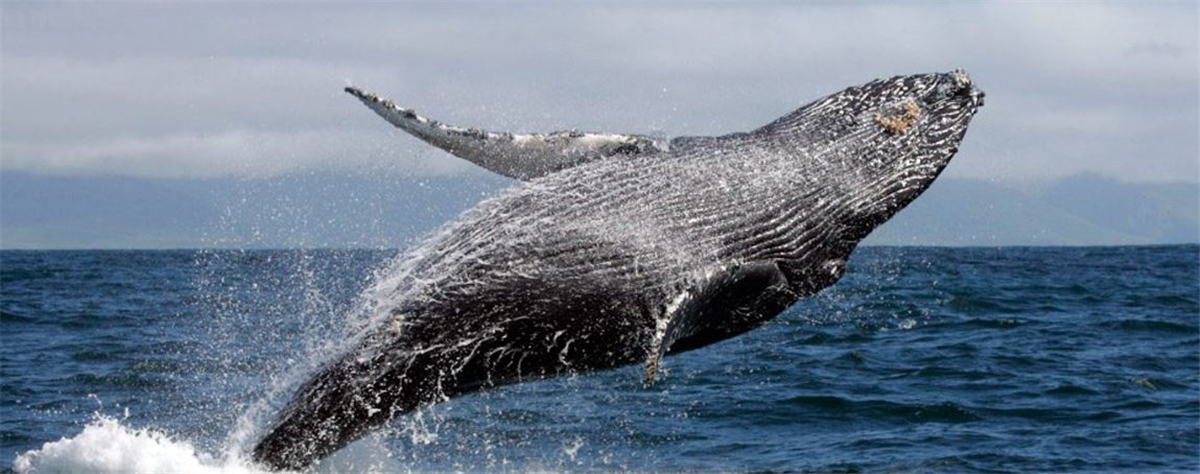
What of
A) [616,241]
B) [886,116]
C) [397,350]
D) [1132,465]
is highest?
[886,116]

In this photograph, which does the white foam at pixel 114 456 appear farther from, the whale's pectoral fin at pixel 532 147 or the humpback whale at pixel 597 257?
the whale's pectoral fin at pixel 532 147

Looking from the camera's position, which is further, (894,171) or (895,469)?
(895,469)

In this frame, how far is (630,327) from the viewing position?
9.77 meters

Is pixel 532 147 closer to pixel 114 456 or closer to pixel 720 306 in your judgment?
pixel 720 306

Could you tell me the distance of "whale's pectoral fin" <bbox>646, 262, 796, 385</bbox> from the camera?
9.23 meters

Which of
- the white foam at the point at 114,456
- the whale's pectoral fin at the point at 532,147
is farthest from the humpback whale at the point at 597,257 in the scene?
the white foam at the point at 114,456

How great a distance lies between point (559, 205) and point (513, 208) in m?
0.32

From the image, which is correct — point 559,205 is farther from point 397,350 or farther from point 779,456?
point 779,456

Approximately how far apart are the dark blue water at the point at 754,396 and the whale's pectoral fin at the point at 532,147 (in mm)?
1069

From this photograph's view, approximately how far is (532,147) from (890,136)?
2556 mm

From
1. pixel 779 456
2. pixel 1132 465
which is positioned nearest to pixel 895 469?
pixel 779 456

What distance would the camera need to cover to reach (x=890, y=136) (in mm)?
10773

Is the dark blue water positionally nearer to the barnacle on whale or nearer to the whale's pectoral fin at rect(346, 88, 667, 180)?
the whale's pectoral fin at rect(346, 88, 667, 180)

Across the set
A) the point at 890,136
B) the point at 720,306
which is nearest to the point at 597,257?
the point at 720,306
